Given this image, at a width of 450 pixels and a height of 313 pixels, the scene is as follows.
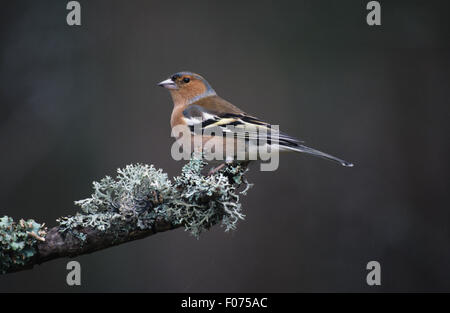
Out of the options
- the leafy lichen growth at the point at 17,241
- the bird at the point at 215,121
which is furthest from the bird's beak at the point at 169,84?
the leafy lichen growth at the point at 17,241

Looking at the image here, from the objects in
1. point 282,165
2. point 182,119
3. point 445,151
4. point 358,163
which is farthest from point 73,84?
point 445,151

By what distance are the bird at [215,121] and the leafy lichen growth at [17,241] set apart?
874 mm

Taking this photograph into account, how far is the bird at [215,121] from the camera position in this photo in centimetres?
233

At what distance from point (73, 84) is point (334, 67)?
2.08m

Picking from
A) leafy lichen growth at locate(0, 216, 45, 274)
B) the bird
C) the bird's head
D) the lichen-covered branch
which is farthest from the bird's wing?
leafy lichen growth at locate(0, 216, 45, 274)

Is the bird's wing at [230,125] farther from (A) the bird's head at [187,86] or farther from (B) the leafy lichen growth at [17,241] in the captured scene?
(B) the leafy lichen growth at [17,241]

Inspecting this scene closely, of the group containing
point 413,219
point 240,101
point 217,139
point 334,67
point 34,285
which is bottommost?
point 34,285

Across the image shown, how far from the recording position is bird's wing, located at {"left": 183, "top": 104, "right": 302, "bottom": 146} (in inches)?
94.0

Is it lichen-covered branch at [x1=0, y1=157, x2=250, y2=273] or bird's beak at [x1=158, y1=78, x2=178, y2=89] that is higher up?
bird's beak at [x1=158, y1=78, x2=178, y2=89]

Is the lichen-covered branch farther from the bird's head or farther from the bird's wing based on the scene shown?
the bird's head

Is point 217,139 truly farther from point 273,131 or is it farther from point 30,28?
point 30,28

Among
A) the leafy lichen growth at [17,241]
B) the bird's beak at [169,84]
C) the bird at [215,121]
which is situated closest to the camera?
the leafy lichen growth at [17,241]

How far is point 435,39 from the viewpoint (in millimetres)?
3488

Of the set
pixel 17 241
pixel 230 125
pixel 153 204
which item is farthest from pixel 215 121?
pixel 17 241
